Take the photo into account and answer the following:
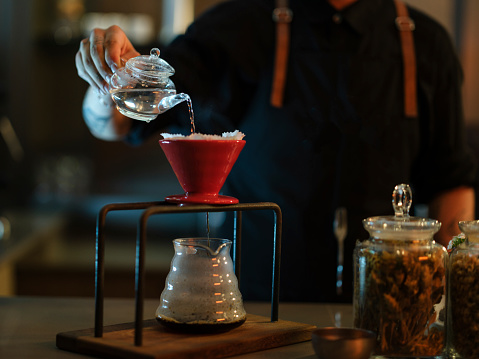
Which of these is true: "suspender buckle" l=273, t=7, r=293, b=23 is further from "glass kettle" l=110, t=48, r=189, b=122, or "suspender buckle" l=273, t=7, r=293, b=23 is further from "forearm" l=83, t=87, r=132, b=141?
"glass kettle" l=110, t=48, r=189, b=122

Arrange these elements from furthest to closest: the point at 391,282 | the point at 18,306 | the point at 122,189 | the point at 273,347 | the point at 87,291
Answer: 1. the point at 122,189
2. the point at 87,291
3. the point at 18,306
4. the point at 273,347
5. the point at 391,282

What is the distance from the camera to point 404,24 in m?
1.84

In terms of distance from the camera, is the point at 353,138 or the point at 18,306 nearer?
the point at 18,306

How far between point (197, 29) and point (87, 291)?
1.73 m

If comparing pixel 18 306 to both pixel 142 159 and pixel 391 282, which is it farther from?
pixel 142 159

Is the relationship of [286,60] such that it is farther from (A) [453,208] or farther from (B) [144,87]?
(B) [144,87]

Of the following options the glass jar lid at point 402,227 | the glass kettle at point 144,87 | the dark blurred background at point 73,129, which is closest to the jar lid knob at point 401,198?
the glass jar lid at point 402,227

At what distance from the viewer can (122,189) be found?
153 inches

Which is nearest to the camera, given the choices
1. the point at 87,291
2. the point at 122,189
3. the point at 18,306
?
the point at 18,306

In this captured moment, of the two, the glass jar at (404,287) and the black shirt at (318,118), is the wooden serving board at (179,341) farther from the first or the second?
the black shirt at (318,118)


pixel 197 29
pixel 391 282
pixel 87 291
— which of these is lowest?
pixel 87 291

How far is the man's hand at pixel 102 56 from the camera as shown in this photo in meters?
1.20

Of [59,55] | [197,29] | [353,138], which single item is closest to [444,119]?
[353,138]

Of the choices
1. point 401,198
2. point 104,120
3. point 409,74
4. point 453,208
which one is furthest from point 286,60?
point 401,198
